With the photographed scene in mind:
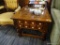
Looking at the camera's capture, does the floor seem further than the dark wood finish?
Yes

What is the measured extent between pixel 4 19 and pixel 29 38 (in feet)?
2.63

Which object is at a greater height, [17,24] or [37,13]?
[37,13]

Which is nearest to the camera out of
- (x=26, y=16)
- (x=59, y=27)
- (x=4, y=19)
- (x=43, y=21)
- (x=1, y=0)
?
(x=59, y=27)

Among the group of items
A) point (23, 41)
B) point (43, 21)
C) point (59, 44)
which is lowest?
point (23, 41)

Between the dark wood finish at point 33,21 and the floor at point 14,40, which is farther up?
the dark wood finish at point 33,21

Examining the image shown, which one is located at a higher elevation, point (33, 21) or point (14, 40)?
point (33, 21)

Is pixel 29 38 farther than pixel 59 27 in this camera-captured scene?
Yes

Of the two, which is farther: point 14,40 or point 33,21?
point 14,40

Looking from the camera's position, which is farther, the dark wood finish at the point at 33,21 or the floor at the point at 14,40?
the floor at the point at 14,40

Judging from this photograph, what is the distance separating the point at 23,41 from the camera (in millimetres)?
2168

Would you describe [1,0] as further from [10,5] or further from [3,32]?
[3,32]

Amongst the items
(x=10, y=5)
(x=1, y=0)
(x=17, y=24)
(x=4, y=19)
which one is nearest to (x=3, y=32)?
(x=4, y=19)

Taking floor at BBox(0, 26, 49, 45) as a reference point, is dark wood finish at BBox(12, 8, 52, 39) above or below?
above

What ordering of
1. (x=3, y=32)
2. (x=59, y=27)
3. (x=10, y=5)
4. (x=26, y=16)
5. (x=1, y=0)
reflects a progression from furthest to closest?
(x=1, y=0), (x=10, y=5), (x=3, y=32), (x=26, y=16), (x=59, y=27)
